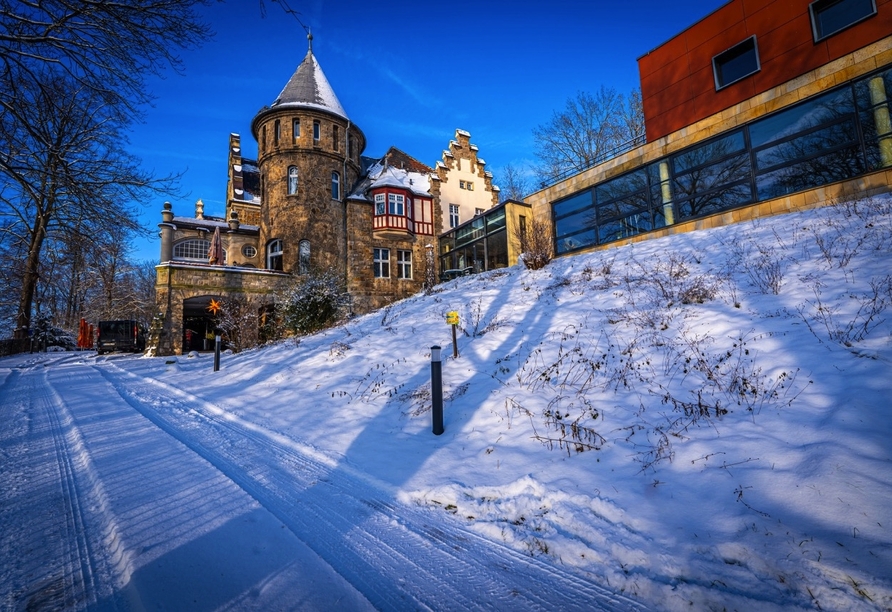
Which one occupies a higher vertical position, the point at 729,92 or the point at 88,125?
the point at 729,92

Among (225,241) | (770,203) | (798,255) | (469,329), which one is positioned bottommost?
(469,329)

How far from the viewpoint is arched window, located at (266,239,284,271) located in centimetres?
2297

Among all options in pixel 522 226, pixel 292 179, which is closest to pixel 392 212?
pixel 292 179

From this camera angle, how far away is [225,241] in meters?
24.7

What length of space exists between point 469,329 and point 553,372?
2.92 m

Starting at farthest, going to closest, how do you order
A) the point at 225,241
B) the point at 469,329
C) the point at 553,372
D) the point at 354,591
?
the point at 225,241, the point at 469,329, the point at 553,372, the point at 354,591

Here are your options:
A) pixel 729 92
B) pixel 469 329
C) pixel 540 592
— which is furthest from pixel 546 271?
pixel 540 592

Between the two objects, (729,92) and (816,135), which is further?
(729,92)

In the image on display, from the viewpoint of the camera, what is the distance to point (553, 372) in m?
4.90

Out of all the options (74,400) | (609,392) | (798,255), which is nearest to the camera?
(609,392)

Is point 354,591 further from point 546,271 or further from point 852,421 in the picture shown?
point 546,271

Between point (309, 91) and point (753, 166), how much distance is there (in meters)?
23.8

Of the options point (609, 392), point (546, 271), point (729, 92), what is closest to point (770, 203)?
point (729, 92)

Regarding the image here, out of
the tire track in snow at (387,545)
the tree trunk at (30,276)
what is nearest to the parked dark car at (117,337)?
the tree trunk at (30,276)
